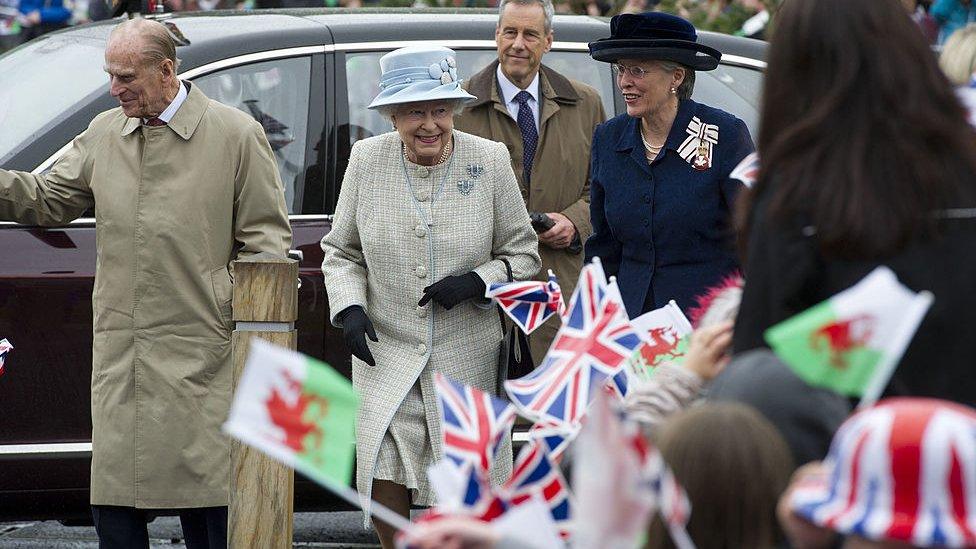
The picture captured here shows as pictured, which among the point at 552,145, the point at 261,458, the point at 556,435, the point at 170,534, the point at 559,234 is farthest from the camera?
the point at 170,534

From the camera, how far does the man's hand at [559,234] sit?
6254 mm

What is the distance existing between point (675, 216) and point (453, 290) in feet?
2.45

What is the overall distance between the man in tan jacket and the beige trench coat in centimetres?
108

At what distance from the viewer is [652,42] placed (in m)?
5.50

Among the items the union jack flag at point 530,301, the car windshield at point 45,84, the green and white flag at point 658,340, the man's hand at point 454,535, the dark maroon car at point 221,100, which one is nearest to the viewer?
the man's hand at point 454,535

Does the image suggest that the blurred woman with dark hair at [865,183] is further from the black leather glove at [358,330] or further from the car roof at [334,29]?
the car roof at [334,29]

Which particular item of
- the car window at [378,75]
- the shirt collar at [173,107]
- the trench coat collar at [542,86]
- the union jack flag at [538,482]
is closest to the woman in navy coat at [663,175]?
the trench coat collar at [542,86]

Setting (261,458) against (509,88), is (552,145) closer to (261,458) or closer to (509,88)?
(509,88)

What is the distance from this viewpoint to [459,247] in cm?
559

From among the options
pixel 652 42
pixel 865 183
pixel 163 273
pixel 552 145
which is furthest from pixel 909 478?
pixel 552 145

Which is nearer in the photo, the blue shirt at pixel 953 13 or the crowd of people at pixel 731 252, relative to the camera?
the crowd of people at pixel 731 252

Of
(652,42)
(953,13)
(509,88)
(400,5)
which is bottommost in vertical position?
(400,5)

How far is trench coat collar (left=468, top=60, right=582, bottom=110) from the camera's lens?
21.3ft

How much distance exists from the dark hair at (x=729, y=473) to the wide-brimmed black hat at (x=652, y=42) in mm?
3116
